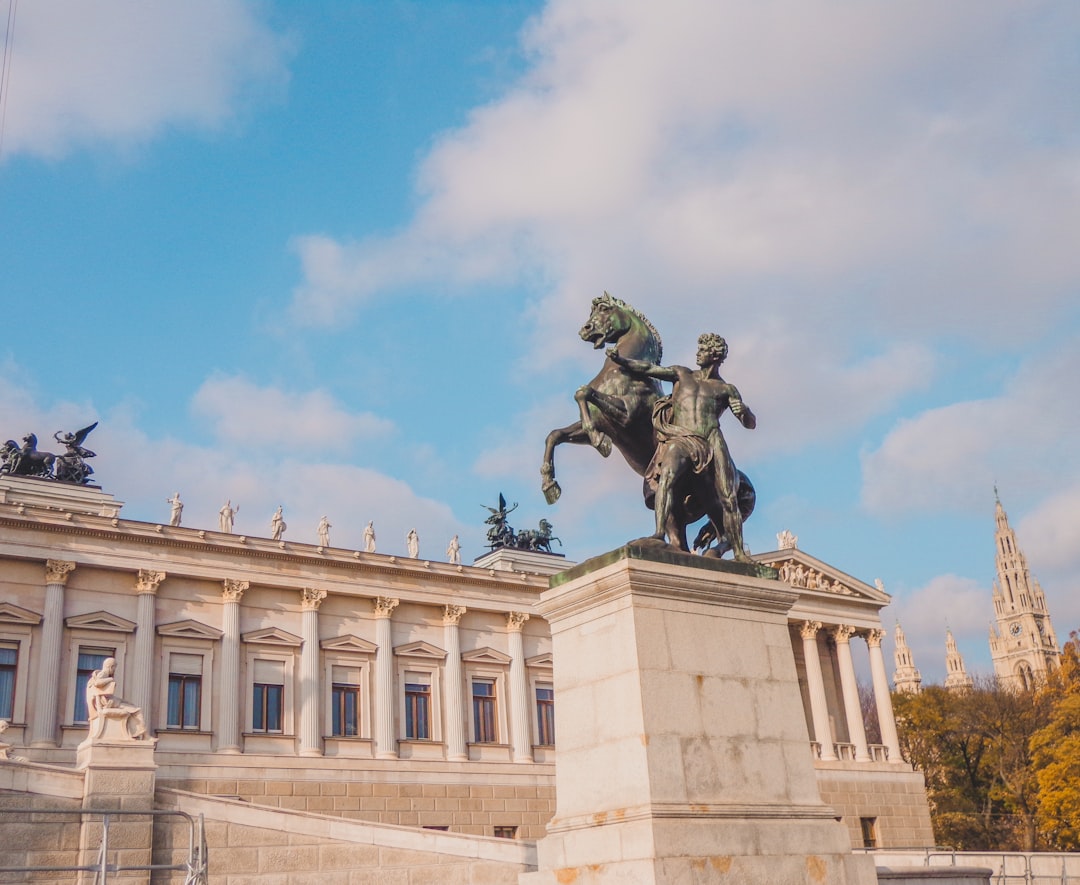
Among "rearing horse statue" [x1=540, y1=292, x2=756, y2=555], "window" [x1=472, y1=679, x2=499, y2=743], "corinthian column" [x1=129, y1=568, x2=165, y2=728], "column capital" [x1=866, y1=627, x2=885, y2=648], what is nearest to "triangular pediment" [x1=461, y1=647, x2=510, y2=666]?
"window" [x1=472, y1=679, x2=499, y2=743]

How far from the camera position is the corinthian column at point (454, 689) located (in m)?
43.6

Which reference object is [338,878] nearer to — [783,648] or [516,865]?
[516,865]

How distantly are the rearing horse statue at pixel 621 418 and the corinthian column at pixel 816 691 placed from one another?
155 feet

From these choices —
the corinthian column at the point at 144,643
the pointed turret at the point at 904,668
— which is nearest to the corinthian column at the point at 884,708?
the corinthian column at the point at 144,643

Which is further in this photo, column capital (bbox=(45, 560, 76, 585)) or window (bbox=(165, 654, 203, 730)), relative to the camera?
window (bbox=(165, 654, 203, 730))

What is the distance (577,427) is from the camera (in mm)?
10930

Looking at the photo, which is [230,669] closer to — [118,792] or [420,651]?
[420,651]

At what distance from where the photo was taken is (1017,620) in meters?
157

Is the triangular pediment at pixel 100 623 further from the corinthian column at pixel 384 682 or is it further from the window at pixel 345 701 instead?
the corinthian column at pixel 384 682

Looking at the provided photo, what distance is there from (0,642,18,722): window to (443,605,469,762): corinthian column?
1573cm

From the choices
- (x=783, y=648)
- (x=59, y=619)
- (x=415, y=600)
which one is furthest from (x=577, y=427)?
(x=415, y=600)

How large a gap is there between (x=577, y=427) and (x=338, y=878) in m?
13.5

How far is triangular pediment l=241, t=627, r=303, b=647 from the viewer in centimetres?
4075

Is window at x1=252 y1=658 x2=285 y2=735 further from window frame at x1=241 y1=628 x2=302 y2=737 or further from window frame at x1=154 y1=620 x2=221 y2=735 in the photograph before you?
window frame at x1=154 y1=620 x2=221 y2=735
